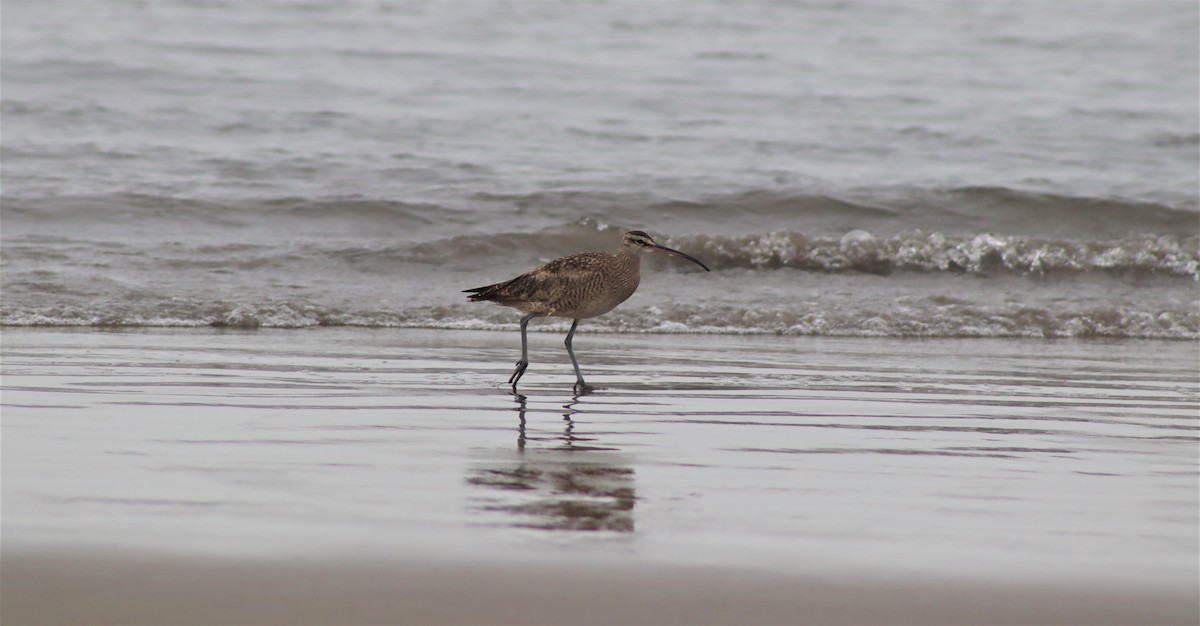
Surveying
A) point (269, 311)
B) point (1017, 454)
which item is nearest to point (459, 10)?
point (269, 311)

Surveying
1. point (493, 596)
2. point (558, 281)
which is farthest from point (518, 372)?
point (493, 596)

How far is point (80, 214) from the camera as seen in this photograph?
38.1ft

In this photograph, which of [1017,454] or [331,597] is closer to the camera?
[331,597]

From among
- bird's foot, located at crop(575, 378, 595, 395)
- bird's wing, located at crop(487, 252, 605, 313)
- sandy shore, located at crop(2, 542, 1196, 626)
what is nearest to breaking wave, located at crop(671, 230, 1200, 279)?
bird's wing, located at crop(487, 252, 605, 313)

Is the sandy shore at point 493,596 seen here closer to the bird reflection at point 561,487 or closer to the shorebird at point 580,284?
the bird reflection at point 561,487

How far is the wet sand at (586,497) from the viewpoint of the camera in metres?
2.86

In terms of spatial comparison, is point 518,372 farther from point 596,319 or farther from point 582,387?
point 596,319

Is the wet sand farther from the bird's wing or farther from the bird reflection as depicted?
the bird's wing

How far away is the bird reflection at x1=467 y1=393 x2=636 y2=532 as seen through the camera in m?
3.45

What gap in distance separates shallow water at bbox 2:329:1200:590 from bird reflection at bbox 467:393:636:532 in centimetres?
1

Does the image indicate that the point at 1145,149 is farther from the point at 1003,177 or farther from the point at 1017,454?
the point at 1017,454

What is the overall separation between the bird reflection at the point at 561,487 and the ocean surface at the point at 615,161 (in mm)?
4415

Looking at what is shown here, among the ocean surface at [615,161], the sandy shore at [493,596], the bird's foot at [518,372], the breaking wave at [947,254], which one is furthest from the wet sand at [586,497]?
the breaking wave at [947,254]

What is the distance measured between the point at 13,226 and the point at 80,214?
60 cm
